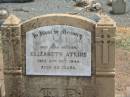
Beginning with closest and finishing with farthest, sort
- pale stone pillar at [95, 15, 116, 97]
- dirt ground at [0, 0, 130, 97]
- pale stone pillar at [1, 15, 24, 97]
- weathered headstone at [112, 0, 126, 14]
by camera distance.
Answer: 1. pale stone pillar at [95, 15, 116, 97]
2. pale stone pillar at [1, 15, 24, 97]
3. dirt ground at [0, 0, 130, 97]
4. weathered headstone at [112, 0, 126, 14]

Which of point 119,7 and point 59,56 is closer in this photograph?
point 59,56

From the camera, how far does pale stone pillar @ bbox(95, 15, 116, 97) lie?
734cm

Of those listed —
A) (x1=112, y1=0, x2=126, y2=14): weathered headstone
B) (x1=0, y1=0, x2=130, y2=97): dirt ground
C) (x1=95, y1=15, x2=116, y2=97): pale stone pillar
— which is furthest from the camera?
(x1=112, y1=0, x2=126, y2=14): weathered headstone

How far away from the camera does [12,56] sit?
755cm

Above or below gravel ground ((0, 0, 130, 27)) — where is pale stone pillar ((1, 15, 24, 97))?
below

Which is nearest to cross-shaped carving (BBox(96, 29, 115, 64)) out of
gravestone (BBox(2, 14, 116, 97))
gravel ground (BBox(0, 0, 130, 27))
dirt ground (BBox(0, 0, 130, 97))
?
gravestone (BBox(2, 14, 116, 97))

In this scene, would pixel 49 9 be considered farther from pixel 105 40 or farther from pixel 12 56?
pixel 105 40

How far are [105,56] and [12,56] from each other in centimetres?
143

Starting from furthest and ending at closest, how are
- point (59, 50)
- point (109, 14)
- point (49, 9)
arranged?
point (49, 9), point (109, 14), point (59, 50)

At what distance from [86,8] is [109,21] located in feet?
34.4

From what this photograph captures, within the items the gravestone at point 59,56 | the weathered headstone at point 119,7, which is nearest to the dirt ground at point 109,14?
the weathered headstone at point 119,7

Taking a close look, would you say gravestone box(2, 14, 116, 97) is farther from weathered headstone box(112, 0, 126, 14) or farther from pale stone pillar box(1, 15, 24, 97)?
weathered headstone box(112, 0, 126, 14)

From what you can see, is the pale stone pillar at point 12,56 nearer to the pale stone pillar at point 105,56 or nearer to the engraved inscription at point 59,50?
the engraved inscription at point 59,50

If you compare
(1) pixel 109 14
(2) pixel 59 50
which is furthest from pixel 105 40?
(1) pixel 109 14
